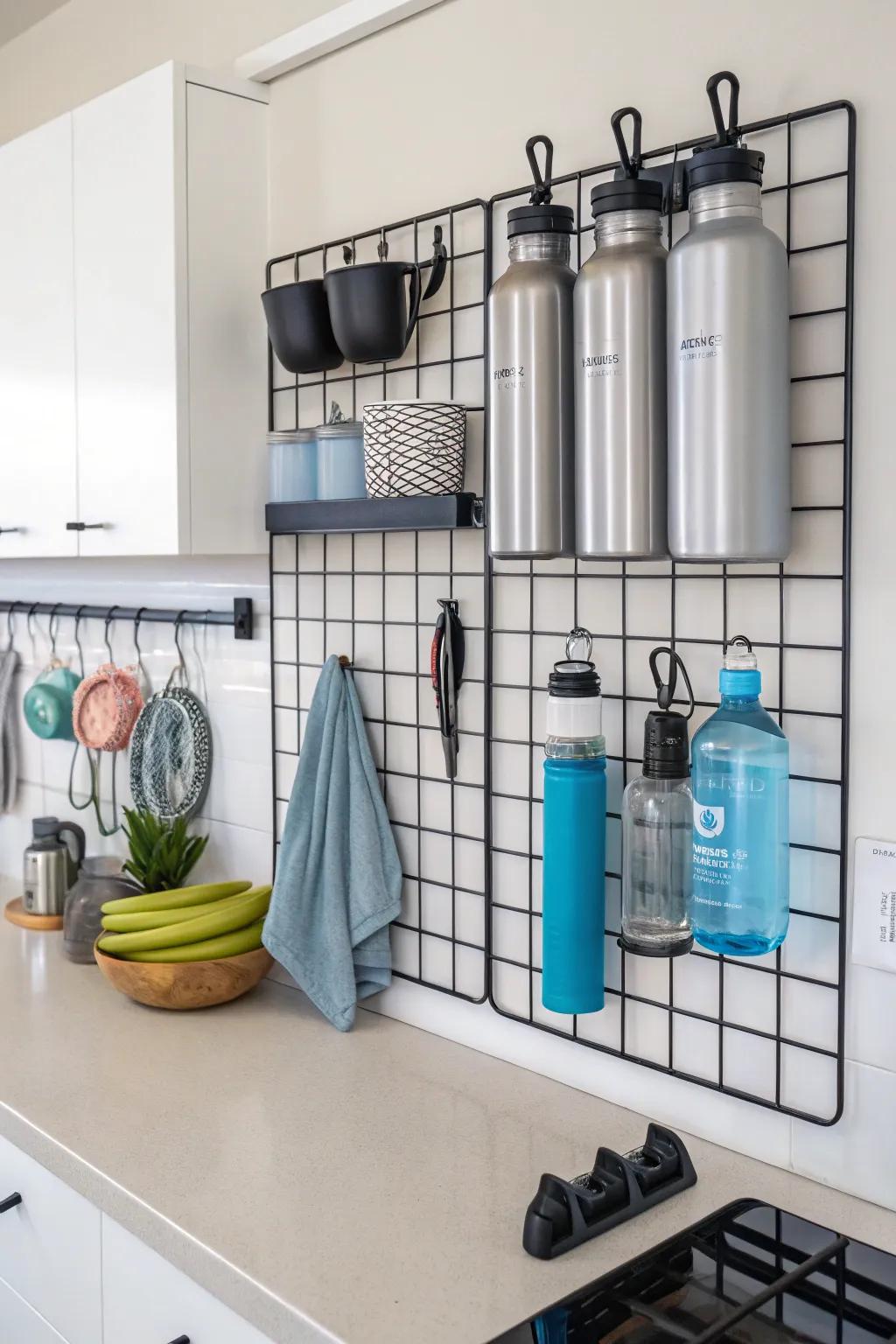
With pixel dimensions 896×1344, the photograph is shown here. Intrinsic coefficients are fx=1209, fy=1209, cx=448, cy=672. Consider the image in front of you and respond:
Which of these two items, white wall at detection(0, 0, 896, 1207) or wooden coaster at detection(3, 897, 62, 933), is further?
wooden coaster at detection(3, 897, 62, 933)

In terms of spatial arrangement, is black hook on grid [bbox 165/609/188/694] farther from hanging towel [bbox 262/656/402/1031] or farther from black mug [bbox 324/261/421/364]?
black mug [bbox 324/261/421/364]

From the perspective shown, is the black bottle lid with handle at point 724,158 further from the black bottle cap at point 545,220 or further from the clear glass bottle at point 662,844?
the clear glass bottle at point 662,844

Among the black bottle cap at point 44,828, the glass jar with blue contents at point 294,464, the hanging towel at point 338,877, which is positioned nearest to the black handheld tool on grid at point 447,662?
the hanging towel at point 338,877

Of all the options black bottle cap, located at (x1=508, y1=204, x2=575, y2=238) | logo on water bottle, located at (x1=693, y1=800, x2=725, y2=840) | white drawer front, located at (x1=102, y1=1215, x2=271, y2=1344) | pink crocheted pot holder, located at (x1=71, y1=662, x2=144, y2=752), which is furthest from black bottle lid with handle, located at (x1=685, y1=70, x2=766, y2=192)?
pink crocheted pot holder, located at (x1=71, y1=662, x2=144, y2=752)

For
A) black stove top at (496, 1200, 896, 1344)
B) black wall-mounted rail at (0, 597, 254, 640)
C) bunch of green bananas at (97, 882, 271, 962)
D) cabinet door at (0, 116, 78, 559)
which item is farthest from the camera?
black wall-mounted rail at (0, 597, 254, 640)

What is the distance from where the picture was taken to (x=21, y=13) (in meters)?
2.42

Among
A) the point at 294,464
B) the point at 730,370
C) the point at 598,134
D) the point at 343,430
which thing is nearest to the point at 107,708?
the point at 294,464

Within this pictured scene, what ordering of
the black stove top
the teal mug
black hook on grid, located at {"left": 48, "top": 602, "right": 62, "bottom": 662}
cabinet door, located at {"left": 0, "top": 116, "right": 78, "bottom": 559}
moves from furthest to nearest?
black hook on grid, located at {"left": 48, "top": 602, "right": 62, "bottom": 662} < the teal mug < cabinet door, located at {"left": 0, "top": 116, "right": 78, "bottom": 559} < the black stove top

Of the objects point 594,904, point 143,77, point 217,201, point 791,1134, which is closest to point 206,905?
point 594,904

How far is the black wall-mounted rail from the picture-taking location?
2.04m

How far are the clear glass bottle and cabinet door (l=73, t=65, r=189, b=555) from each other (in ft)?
2.68

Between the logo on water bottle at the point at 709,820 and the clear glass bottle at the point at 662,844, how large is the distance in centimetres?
6

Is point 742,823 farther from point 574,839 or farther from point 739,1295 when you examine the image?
point 739,1295

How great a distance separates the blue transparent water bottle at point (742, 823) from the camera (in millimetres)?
1227
